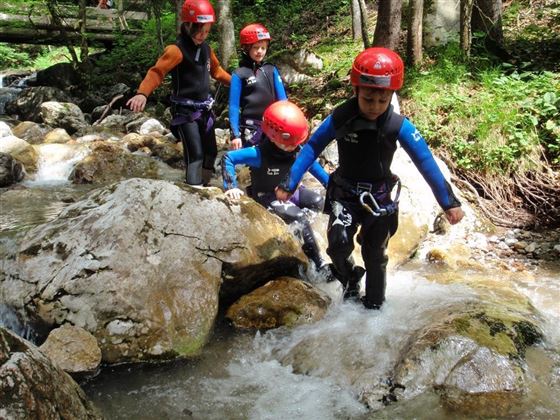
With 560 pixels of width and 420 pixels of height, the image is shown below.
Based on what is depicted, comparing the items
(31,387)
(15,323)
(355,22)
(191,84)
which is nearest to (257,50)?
(191,84)

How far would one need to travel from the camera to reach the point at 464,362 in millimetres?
3229

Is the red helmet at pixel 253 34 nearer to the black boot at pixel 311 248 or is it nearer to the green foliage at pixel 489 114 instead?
the black boot at pixel 311 248

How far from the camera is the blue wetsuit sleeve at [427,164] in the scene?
139 inches

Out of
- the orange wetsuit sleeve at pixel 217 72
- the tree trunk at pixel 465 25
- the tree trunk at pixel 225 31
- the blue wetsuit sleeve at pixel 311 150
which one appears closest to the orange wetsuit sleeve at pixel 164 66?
the orange wetsuit sleeve at pixel 217 72

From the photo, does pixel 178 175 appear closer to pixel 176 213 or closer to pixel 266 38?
pixel 266 38

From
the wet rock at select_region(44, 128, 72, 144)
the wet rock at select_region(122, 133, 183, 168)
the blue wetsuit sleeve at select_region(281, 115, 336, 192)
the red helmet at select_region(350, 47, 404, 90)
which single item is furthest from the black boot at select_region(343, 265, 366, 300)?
the wet rock at select_region(44, 128, 72, 144)

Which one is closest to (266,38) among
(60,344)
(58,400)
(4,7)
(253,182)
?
(253,182)

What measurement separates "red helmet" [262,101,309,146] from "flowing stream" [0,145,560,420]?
1.48 meters

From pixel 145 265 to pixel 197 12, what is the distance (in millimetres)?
2783

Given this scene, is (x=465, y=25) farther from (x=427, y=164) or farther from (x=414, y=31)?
(x=427, y=164)

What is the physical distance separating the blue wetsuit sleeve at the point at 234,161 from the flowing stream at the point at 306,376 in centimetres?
135

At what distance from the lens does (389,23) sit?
26.1 feet

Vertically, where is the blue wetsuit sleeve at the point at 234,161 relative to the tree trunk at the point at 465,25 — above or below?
below

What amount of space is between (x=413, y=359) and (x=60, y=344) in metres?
2.39
